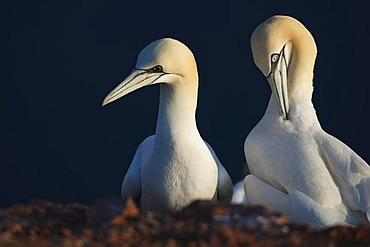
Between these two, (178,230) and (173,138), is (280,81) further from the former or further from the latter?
(178,230)

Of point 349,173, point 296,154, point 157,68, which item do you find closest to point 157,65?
point 157,68

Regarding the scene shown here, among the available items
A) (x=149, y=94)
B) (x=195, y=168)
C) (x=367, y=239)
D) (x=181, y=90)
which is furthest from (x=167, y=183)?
(x=149, y=94)

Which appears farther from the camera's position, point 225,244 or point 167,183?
point 167,183

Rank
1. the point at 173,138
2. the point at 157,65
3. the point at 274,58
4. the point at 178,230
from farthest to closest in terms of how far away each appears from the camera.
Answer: the point at 274,58 < the point at 173,138 < the point at 157,65 < the point at 178,230

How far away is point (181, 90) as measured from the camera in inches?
178

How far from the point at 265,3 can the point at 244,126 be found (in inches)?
40.9

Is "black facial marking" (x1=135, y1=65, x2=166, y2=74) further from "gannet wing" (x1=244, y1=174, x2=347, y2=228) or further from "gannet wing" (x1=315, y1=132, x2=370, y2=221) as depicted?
"gannet wing" (x1=315, y1=132, x2=370, y2=221)

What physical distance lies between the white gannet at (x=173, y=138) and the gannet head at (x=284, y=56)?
1.30ft

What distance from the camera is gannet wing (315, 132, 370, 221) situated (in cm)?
461

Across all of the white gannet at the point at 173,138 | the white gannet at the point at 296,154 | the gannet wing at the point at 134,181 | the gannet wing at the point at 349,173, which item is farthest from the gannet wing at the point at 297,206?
the gannet wing at the point at 134,181

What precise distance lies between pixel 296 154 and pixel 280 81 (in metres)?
0.38

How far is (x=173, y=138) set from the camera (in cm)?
448

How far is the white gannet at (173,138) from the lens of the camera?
4395 mm

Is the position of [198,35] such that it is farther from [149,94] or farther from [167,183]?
[167,183]
